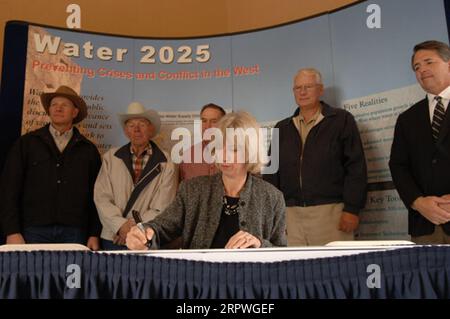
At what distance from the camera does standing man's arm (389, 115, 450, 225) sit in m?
2.54

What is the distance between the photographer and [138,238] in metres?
1.50

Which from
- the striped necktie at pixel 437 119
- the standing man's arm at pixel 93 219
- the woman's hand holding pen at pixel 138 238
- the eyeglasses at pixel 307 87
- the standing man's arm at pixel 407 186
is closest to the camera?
the woman's hand holding pen at pixel 138 238

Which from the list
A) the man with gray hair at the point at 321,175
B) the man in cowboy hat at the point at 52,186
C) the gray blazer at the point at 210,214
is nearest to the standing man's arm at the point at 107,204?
the man in cowboy hat at the point at 52,186

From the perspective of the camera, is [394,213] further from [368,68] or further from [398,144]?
[368,68]

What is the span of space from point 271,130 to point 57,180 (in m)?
1.33

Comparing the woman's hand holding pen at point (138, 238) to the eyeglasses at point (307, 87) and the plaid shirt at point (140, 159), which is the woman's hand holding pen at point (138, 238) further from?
the eyeglasses at point (307, 87)

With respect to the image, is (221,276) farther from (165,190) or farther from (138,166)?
(138,166)

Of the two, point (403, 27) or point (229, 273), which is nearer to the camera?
point (229, 273)

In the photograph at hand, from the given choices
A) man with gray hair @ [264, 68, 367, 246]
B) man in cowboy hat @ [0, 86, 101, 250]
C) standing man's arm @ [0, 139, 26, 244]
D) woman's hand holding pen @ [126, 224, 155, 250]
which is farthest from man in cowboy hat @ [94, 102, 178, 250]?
woman's hand holding pen @ [126, 224, 155, 250]

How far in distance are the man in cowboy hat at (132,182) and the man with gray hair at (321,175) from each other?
2.06 ft

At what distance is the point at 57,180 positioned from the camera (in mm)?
3031

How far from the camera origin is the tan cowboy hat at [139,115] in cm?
323

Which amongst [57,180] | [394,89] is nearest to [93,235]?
[57,180]
